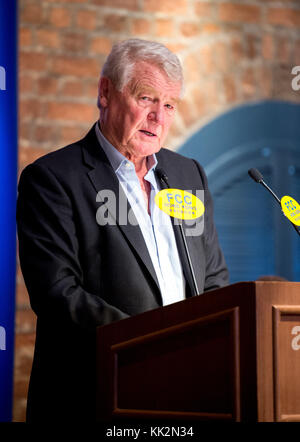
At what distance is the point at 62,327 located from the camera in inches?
75.7

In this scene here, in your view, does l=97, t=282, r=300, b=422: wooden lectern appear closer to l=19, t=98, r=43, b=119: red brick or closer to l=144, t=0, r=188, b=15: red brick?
l=19, t=98, r=43, b=119: red brick

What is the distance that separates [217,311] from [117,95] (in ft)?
3.30

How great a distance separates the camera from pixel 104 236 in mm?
2037

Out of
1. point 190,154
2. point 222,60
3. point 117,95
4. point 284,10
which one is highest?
point 284,10

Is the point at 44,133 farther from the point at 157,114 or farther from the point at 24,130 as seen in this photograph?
the point at 157,114

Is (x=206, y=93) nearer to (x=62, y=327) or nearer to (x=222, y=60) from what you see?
(x=222, y=60)

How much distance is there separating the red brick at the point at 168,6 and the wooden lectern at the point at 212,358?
2.50 metres

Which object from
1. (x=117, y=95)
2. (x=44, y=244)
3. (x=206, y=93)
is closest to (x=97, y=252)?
(x=44, y=244)

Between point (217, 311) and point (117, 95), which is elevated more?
point (117, 95)

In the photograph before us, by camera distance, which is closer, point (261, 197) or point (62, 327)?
point (62, 327)

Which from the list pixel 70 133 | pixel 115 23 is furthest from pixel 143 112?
pixel 115 23

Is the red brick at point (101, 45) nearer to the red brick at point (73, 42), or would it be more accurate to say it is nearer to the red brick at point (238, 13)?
the red brick at point (73, 42)

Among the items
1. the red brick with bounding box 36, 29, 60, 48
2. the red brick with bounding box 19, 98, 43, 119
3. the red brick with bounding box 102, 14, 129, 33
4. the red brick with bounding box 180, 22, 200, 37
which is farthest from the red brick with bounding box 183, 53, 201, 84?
the red brick with bounding box 19, 98, 43, 119

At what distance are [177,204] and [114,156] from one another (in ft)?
1.28
